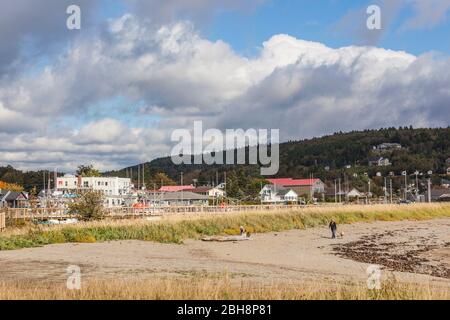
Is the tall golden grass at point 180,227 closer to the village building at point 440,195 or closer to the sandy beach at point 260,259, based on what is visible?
the sandy beach at point 260,259

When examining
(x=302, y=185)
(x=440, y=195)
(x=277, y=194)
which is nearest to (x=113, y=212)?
(x=277, y=194)

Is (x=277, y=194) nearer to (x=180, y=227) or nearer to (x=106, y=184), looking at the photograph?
(x=106, y=184)

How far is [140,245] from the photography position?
1330 inches

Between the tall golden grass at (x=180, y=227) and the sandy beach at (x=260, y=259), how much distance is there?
6.92ft

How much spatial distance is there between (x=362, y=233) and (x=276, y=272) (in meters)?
31.0

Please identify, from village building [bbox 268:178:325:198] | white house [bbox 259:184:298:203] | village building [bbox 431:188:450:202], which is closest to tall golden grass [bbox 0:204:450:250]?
white house [bbox 259:184:298:203]

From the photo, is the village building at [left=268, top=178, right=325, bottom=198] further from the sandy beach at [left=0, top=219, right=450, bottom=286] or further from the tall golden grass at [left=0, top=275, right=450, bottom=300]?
the tall golden grass at [left=0, top=275, right=450, bottom=300]

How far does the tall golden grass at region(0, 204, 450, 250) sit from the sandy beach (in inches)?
83.1

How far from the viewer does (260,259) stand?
29.4 m

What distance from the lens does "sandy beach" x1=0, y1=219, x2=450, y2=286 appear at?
67.7 feet

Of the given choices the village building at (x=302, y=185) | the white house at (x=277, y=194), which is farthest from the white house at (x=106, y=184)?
the village building at (x=302, y=185)

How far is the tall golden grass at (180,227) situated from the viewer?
114ft
